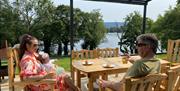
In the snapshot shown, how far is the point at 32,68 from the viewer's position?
283 cm

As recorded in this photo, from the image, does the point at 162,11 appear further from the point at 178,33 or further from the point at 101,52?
the point at 101,52

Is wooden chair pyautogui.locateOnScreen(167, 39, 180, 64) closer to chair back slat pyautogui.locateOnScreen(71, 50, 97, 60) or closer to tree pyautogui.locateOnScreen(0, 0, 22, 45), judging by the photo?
chair back slat pyautogui.locateOnScreen(71, 50, 97, 60)

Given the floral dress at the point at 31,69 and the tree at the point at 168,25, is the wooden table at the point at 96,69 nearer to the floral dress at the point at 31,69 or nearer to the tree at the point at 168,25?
the floral dress at the point at 31,69

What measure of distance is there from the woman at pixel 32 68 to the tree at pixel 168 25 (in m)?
11.6

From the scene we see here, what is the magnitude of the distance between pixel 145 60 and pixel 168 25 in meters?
12.4

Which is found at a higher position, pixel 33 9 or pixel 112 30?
pixel 33 9

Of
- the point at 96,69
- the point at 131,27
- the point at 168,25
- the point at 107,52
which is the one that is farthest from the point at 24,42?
the point at 131,27

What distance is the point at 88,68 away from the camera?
340cm

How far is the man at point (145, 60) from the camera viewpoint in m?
2.22

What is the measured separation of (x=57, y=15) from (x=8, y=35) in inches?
139

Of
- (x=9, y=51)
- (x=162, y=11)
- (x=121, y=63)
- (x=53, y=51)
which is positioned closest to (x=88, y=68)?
(x=121, y=63)

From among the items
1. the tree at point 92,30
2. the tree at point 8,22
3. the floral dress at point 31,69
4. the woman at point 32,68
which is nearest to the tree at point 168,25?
the tree at point 92,30

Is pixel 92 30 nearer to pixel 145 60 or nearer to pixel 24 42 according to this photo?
pixel 24 42

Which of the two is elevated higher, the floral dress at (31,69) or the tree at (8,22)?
the tree at (8,22)
